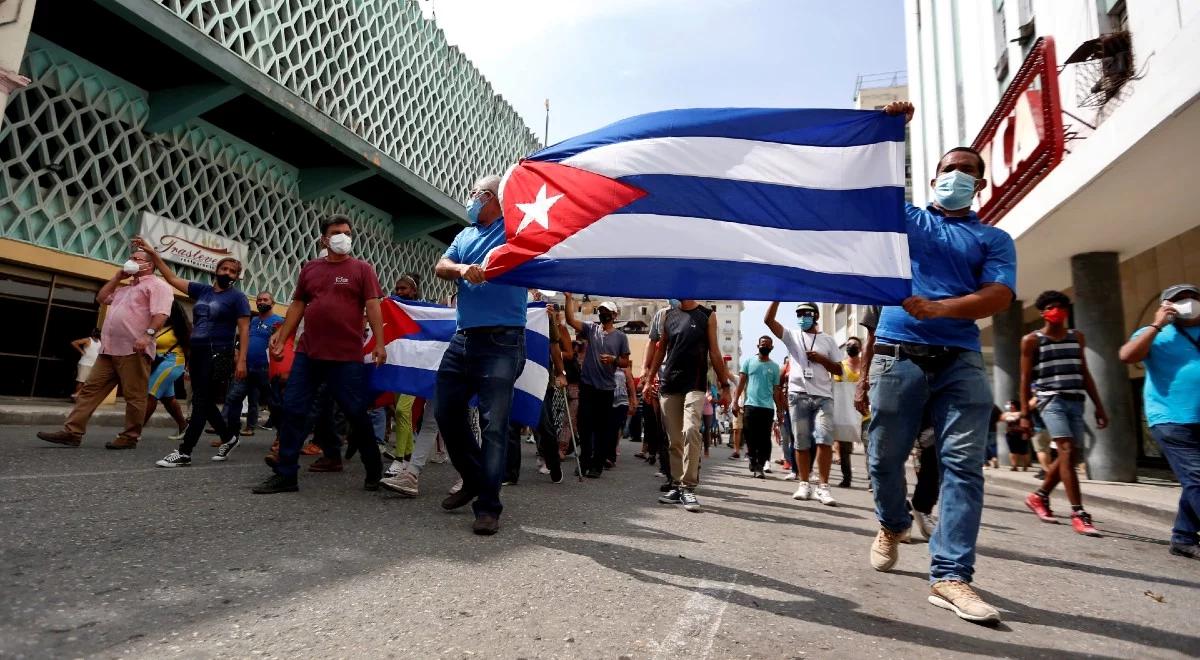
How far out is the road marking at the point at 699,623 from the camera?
2.12 m

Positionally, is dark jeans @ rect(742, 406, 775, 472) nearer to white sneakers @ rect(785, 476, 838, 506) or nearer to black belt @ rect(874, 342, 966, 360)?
→ white sneakers @ rect(785, 476, 838, 506)

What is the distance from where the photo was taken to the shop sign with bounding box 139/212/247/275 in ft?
54.7

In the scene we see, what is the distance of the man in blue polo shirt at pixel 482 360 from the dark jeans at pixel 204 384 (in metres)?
2.90

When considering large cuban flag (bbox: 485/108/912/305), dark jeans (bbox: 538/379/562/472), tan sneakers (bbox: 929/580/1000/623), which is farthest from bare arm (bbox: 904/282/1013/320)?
dark jeans (bbox: 538/379/562/472)

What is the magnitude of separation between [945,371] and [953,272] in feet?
1.49

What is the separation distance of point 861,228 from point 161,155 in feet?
61.8

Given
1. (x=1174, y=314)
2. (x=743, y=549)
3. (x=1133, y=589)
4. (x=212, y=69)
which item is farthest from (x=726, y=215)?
(x=212, y=69)

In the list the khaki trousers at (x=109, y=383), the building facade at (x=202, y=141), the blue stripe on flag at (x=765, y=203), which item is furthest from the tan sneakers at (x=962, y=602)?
the building facade at (x=202, y=141)

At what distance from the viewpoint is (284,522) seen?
363 centimetres

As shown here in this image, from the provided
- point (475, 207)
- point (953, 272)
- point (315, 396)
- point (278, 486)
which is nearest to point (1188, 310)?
point (953, 272)

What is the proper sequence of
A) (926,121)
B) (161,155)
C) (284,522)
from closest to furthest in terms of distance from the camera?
(284,522) < (161,155) < (926,121)

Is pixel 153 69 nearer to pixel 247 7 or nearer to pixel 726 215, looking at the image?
pixel 247 7

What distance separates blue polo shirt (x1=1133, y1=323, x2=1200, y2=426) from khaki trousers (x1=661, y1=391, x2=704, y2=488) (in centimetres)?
308

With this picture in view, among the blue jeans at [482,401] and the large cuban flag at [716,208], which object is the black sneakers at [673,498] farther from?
the large cuban flag at [716,208]
